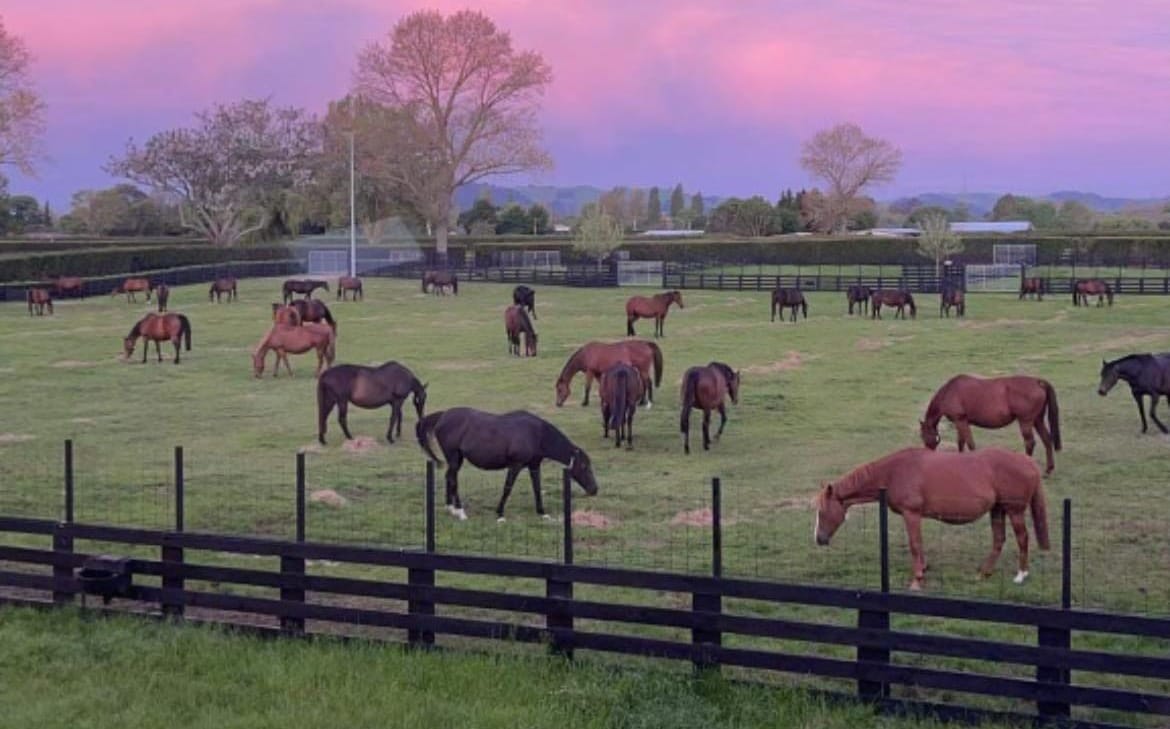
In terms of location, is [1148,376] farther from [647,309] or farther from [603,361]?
[647,309]

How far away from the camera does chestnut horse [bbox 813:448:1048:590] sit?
10398 millimetres

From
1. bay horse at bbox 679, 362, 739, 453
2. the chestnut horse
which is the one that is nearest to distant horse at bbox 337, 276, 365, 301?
bay horse at bbox 679, 362, 739, 453

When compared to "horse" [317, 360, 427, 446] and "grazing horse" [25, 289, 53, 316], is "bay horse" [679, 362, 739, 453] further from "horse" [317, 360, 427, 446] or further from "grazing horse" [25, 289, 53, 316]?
"grazing horse" [25, 289, 53, 316]

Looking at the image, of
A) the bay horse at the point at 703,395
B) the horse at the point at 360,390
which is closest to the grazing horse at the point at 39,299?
the horse at the point at 360,390

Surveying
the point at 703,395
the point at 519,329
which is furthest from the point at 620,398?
the point at 519,329

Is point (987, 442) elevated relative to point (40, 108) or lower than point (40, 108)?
lower

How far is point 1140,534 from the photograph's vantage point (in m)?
12.4

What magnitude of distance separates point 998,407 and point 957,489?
5.53 m

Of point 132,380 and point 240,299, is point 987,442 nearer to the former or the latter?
point 132,380

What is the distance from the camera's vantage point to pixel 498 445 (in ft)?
42.9

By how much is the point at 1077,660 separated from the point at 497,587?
4.77 metres

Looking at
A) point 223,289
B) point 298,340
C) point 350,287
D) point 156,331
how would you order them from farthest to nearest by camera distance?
point 350,287 → point 223,289 → point 156,331 → point 298,340

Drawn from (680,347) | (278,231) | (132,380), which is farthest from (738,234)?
(132,380)

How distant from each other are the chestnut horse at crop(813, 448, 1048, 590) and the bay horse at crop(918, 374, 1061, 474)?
15.9 ft
